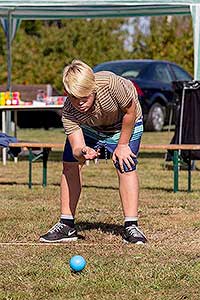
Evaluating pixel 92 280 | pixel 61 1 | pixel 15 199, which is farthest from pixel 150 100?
pixel 92 280

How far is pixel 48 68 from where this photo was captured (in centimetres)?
2347

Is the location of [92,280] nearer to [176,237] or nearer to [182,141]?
[176,237]

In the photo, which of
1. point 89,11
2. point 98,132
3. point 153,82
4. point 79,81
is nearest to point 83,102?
point 79,81

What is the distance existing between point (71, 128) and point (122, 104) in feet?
1.35

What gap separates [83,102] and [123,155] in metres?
0.50

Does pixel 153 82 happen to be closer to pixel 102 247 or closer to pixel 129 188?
pixel 129 188

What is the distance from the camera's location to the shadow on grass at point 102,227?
702 cm

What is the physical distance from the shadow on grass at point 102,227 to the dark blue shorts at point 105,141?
0.67 m

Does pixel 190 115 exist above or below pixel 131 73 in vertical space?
below

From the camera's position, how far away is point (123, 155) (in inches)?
246

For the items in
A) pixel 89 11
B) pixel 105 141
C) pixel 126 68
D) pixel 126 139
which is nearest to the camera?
pixel 126 139

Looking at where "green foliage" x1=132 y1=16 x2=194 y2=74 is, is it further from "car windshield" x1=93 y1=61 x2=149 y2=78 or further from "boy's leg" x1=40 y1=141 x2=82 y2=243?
"boy's leg" x1=40 y1=141 x2=82 y2=243

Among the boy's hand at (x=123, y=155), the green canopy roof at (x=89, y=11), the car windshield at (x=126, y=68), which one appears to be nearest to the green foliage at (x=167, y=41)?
the car windshield at (x=126, y=68)

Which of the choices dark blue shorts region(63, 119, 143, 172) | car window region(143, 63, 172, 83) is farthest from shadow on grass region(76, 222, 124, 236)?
car window region(143, 63, 172, 83)
